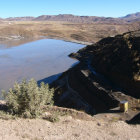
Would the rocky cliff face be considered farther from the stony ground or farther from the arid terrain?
the stony ground

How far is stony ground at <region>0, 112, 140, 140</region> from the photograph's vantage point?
7.27 m

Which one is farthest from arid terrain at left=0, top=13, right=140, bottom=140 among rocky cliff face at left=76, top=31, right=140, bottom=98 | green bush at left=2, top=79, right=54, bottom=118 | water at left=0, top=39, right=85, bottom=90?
water at left=0, top=39, right=85, bottom=90

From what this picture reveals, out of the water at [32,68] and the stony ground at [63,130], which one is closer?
the stony ground at [63,130]

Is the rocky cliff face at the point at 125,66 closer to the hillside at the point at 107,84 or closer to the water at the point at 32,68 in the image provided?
the hillside at the point at 107,84

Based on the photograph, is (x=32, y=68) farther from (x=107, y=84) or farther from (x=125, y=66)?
(x=125, y=66)

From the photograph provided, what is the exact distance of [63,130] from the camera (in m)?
8.02

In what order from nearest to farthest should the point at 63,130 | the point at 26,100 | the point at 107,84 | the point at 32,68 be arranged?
the point at 63,130 < the point at 26,100 < the point at 107,84 < the point at 32,68

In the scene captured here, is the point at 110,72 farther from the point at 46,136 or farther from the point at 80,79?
the point at 46,136

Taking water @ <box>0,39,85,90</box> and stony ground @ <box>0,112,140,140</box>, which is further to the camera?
water @ <box>0,39,85,90</box>

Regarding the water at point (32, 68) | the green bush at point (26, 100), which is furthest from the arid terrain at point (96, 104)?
the water at point (32, 68)

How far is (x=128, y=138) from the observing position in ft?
26.3

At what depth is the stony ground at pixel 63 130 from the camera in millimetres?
7273

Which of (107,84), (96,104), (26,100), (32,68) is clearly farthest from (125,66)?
(32,68)

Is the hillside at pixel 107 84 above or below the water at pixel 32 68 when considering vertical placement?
above
